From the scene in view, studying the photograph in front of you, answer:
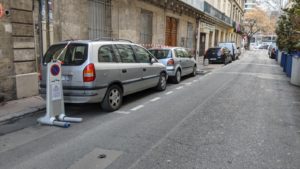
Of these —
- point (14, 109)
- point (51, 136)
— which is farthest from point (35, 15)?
point (51, 136)

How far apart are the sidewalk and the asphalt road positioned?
0.27 metres

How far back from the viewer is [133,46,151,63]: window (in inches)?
312

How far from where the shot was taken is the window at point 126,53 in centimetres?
714

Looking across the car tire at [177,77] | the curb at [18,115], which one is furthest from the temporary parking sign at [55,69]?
the car tire at [177,77]

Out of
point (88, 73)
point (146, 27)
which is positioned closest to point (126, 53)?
point (88, 73)

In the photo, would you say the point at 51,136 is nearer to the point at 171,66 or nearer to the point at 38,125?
the point at 38,125

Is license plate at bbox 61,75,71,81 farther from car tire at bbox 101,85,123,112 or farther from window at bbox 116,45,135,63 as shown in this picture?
window at bbox 116,45,135,63

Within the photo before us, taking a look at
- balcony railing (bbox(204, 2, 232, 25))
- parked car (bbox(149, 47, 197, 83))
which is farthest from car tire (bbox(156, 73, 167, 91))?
balcony railing (bbox(204, 2, 232, 25))

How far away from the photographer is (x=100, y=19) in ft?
39.4

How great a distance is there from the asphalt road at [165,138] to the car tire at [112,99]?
0.63ft

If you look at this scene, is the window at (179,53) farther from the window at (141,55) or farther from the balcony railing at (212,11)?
the balcony railing at (212,11)

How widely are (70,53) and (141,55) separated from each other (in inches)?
96.7

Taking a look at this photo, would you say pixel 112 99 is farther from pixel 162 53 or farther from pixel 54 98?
pixel 162 53

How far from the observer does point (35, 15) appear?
845cm
